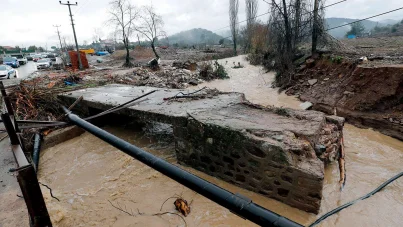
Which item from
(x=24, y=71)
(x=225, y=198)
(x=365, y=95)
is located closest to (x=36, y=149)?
(x=225, y=198)

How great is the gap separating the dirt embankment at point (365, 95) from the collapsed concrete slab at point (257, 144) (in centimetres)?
239

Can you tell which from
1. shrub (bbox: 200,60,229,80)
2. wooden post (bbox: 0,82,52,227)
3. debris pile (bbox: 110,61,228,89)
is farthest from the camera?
shrub (bbox: 200,60,229,80)

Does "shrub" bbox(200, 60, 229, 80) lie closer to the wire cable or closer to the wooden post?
the wire cable

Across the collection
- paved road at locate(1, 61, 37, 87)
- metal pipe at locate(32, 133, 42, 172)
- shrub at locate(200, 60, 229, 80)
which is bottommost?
metal pipe at locate(32, 133, 42, 172)

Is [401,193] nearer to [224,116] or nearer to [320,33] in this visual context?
[224,116]

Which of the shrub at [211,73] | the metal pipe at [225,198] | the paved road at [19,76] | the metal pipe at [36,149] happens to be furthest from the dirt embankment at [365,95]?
the paved road at [19,76]

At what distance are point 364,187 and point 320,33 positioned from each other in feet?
29.3

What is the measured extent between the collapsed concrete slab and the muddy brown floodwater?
0.78 feet

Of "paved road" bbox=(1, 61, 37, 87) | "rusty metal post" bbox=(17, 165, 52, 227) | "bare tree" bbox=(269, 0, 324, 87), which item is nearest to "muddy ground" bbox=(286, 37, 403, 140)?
"bare tree" bbox=(269, 0, 324, 87)

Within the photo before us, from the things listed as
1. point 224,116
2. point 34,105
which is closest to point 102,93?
point 34,105

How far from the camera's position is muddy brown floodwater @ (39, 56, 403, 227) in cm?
322

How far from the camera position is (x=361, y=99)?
6727 mm

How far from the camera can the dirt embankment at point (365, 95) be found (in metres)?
5.97

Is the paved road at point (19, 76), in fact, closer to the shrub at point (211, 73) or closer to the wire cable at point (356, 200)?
the shrub at point (211, 73)
